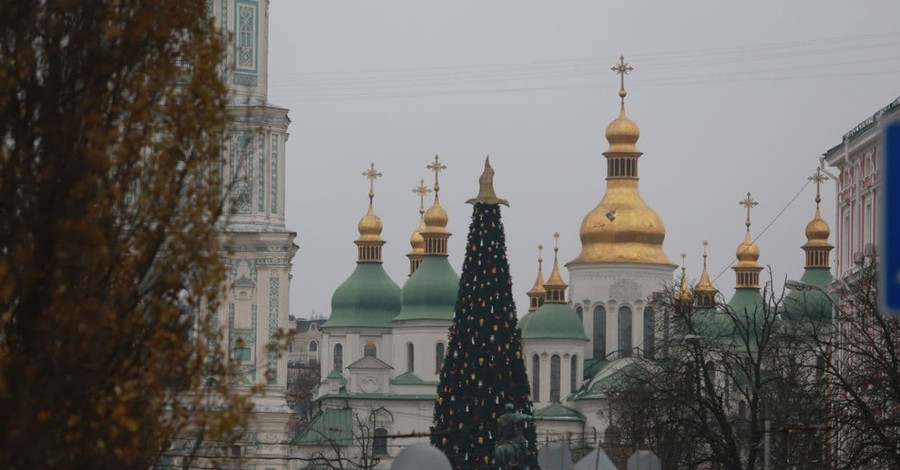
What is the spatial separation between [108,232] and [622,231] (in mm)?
99496

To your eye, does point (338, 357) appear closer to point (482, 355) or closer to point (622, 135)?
point (622, 135)

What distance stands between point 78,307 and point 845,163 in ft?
139

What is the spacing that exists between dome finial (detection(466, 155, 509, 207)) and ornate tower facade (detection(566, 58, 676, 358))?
150ft

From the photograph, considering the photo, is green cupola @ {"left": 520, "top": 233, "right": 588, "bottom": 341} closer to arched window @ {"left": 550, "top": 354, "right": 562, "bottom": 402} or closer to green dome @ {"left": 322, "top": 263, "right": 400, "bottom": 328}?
arched window @ {"left": 550, "top": 354, "right": 562, "bottom": 402}

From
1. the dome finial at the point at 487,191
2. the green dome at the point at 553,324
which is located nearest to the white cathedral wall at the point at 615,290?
the green dome at the point at 553,324

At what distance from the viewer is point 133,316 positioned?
16.2 m

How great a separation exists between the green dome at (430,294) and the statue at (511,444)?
70167mm

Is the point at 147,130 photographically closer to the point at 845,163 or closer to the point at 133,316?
the point at 133,316

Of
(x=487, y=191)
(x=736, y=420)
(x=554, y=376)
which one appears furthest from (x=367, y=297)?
(x=736, y=420)

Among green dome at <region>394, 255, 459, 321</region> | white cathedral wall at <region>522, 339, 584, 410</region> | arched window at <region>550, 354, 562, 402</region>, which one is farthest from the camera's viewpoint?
green dome at <region>394, 255, 459, 321</region>

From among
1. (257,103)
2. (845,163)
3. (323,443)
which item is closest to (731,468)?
(845,163)

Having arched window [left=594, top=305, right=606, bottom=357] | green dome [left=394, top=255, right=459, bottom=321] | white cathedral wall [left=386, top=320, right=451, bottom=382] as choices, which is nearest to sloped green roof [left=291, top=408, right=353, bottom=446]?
white cathedral wall [left=386, top=320, right=451, bottom=382]

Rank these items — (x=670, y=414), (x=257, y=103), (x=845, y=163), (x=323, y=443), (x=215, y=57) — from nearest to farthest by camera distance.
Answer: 1. (x=215, y=57)
2. (x=670, y=414)
3. (x=845, y=163)
4. (x=257, y=103)
5. (x=323, y=443)

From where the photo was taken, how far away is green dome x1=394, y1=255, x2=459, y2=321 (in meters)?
114
